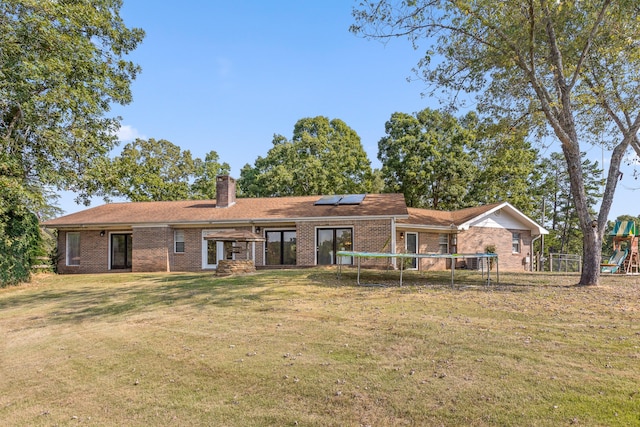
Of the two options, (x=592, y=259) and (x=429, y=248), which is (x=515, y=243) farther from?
(x=592, y=259)

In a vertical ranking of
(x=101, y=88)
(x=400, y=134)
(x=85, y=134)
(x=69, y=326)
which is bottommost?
(x=69, y=326)

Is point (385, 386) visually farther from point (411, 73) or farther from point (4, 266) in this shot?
point (4, 266)

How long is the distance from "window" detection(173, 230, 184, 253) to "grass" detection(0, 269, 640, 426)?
9.11 meters

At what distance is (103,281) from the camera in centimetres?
1572

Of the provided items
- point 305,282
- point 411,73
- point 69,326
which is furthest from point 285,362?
point 411,73

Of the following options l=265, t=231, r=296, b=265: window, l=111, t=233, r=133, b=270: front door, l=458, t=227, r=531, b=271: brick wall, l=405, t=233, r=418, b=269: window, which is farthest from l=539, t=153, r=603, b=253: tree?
l=111, t=233, r=133, b=270: front door

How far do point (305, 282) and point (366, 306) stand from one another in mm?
4196

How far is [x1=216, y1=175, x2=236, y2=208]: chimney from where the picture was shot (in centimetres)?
2159

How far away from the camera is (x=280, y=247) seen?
19.5 metres

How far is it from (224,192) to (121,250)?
6.26 m

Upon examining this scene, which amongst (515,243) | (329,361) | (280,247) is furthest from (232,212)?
(515,243)

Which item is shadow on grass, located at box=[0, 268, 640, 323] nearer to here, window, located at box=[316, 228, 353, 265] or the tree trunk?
the tree trunk

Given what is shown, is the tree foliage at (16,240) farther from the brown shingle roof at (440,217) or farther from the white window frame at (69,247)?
the brown shingle roof at (440,217)

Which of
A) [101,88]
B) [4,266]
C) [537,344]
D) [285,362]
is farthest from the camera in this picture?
[101,88]
